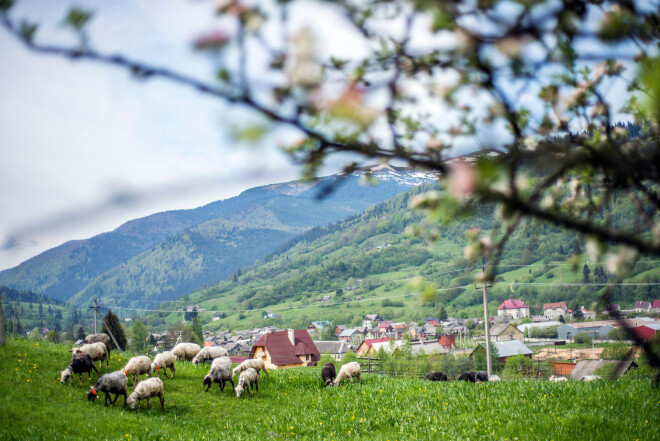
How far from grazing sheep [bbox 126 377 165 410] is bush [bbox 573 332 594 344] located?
68.9 meters

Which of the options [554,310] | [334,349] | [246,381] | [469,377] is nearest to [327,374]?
[246,381]

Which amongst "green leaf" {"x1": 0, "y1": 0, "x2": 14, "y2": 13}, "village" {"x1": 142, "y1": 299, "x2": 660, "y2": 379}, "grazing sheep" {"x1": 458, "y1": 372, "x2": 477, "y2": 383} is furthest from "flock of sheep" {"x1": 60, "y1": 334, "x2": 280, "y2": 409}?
"village" {"x1": 142, "y1": 299, "x2": 660, "y2": 379}

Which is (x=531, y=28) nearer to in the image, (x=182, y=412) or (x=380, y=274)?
(x=182, y=412)

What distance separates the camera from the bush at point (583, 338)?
66.7m

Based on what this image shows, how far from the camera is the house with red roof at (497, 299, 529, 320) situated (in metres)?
101

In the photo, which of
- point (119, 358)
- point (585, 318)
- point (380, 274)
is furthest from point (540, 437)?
point (380, 274)

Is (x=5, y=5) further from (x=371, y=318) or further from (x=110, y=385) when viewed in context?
(x=371, y=318)

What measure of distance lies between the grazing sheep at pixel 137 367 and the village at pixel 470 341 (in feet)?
36.8

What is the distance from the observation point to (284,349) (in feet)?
165

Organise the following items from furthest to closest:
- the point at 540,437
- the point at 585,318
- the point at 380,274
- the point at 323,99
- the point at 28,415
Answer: the point at 380,274 < the point at 585,318 < the point at 28,415 < the point at 540,437 < the point at 323,99

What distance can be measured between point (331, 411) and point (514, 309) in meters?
108

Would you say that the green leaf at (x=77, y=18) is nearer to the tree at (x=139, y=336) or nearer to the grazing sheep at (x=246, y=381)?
the grazing sheep at (x=246, y=381)

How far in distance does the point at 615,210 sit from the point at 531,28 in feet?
5.44

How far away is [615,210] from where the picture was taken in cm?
321
